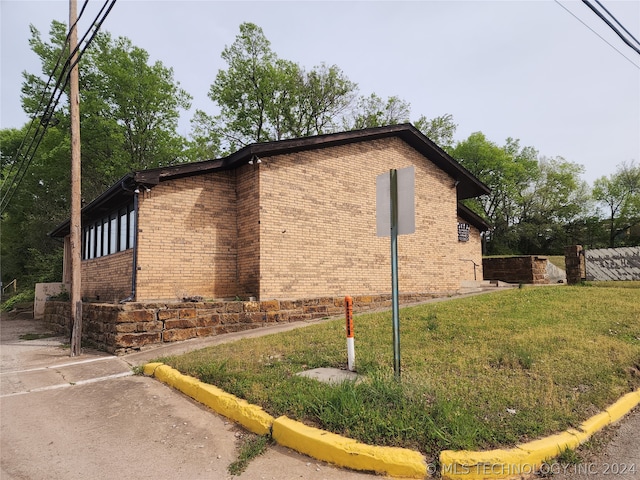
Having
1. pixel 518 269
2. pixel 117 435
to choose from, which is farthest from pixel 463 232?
pixel 117 435

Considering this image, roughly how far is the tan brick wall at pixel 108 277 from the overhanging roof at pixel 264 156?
5.60ft

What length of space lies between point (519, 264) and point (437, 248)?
349 inches

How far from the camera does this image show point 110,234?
12.6 metres

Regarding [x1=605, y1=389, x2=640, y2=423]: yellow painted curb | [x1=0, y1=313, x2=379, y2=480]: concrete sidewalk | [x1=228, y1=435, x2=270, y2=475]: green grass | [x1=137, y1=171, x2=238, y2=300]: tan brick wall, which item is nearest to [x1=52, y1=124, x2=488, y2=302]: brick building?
[x1=137, y1=171, x2=238, y2=300]: tan brick wall

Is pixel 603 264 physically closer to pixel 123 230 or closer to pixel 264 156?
pixel 264 156

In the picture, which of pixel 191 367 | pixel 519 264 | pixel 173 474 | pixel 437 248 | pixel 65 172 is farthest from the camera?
pixel 65 172

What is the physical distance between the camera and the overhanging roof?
984 cm

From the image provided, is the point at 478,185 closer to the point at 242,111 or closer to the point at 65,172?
the point at 242,111

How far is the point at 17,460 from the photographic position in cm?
366

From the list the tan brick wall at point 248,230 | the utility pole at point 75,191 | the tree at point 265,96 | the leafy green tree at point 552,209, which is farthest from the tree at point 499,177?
the utility pole at point 75,191

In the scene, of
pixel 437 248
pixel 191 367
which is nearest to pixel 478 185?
pixel 437 248

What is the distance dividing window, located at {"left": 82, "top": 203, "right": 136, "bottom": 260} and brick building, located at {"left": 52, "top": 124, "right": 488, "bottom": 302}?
0.06 metres

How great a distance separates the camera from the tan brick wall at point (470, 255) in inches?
761

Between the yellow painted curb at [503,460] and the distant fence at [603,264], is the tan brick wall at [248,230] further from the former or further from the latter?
the distant fence at [603,264]
